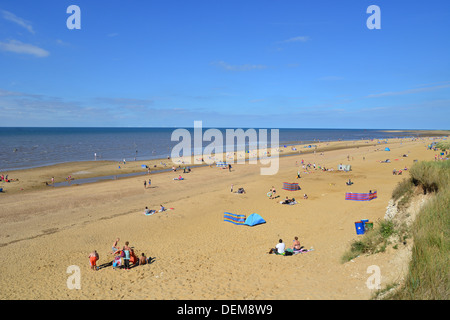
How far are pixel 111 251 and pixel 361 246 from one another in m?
11.9

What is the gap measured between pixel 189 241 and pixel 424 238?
1121cm

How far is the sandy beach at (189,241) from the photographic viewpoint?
9.16m

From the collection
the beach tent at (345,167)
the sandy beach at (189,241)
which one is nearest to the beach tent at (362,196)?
the sandy beach at (189,241)

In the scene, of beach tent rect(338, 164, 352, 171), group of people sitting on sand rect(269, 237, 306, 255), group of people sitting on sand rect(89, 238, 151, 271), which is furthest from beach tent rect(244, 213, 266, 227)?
beach tent rect(338, 164, 352, 171)

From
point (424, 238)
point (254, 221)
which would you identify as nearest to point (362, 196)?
point (254, 221)

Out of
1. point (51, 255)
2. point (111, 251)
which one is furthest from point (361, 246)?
point (51, 255)

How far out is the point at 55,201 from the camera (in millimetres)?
25172

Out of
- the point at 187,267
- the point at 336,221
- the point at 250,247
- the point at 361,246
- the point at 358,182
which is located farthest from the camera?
the point at 358,182

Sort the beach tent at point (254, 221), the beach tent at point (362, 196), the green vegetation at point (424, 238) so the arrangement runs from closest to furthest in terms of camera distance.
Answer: the green vegetation at point (424, 238)
the beach tent at point (254, 221)
the beach tent at point (362, 196)

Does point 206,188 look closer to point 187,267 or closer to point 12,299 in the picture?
point 187,267

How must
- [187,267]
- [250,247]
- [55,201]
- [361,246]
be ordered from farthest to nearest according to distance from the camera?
[55,201], [250,247], [187,267], [361,246]

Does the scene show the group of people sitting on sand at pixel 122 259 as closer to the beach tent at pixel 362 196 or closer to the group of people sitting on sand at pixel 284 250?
the group of people sitting on sand at pixel 284 250

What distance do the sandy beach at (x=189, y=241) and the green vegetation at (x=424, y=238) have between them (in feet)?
2.10
